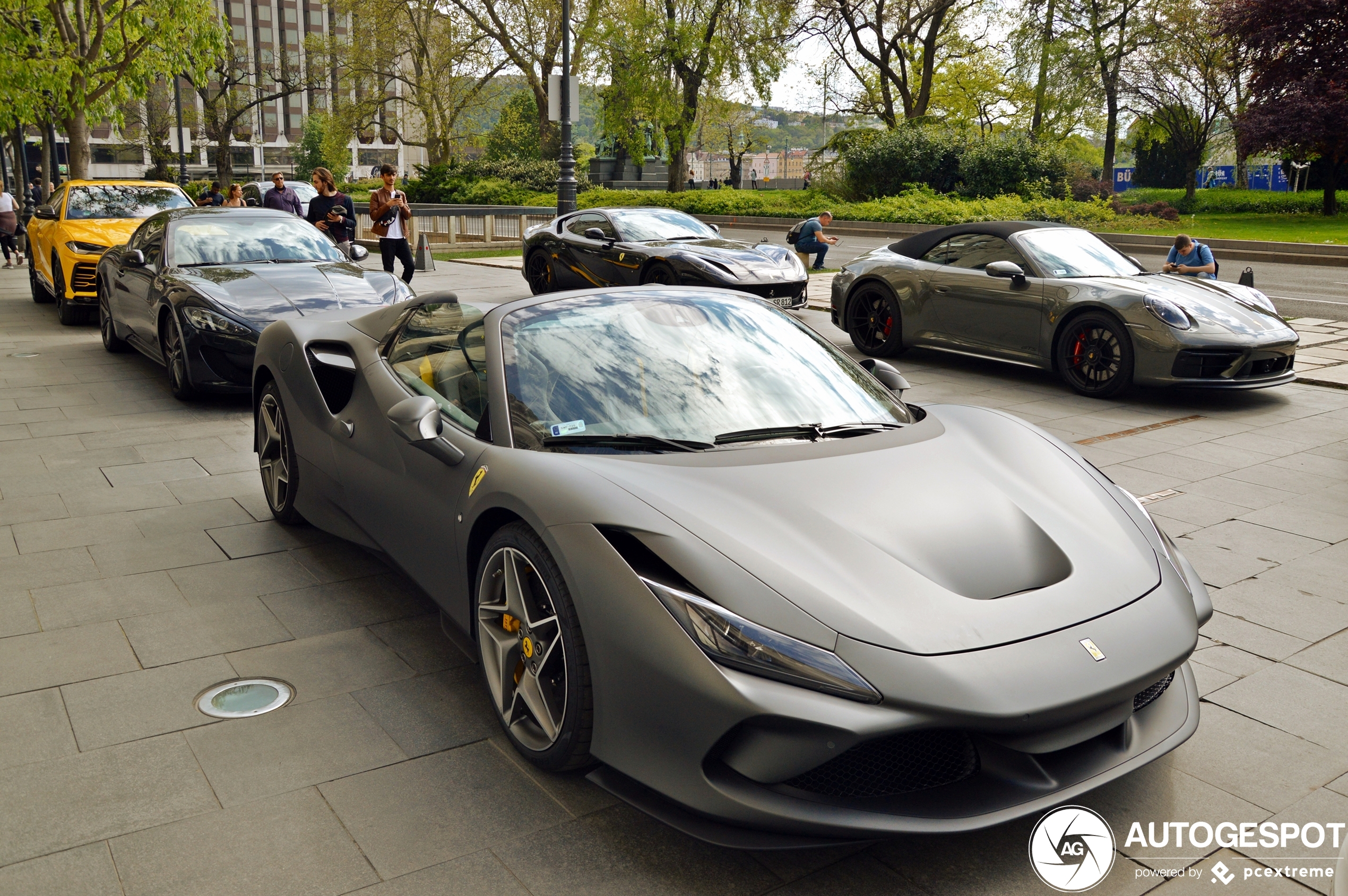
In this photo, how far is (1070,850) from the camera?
2.63 metres

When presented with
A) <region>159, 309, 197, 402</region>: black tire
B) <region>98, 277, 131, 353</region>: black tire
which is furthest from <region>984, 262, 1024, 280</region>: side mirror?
<region>98, 277, 131, 353</region>: black tire

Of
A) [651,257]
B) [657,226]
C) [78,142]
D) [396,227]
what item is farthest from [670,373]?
[78,142]

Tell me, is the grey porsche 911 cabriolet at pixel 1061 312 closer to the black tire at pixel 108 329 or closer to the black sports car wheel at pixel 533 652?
the black sports car wheel at pixel 533 652

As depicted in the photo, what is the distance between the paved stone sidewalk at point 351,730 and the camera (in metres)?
2.62

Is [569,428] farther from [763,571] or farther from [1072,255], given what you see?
[1072,255]

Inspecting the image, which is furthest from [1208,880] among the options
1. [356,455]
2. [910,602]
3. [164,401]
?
[164,401]

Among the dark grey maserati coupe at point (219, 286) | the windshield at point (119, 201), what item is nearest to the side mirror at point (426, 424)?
the dark grey maserati coupe at point (219, 286)

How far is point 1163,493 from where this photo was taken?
19.8 ft

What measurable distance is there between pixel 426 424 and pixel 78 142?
70.3 ft

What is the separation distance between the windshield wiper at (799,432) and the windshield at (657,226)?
419 inches

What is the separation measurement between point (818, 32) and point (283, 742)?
127ft

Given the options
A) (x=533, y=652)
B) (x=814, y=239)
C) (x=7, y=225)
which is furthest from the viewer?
(x=7, y=225)

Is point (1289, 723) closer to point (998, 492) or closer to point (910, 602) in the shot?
point (998, 492)

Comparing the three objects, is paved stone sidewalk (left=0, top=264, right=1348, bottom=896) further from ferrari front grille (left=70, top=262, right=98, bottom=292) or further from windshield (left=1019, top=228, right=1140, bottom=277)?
ferrari front grille (left=70, top=262, right=98, bottom=292)
